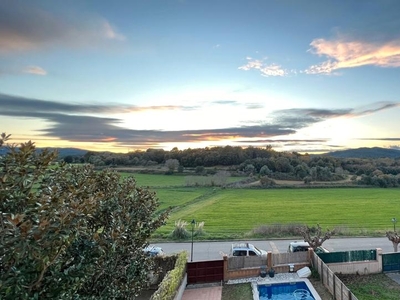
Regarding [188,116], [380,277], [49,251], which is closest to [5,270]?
[49,251]

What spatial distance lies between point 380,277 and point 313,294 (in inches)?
216

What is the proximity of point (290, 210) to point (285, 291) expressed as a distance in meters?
28.4

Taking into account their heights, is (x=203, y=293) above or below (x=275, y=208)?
above

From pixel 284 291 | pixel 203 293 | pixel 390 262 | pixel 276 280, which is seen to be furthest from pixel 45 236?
pixel 390 262

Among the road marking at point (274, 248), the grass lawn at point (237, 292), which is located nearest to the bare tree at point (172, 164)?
the road marking at point (274, 248)

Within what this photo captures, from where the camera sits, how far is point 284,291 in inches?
640

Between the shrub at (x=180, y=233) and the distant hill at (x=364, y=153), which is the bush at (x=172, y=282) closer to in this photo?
the shrub at (x=180, y=233)

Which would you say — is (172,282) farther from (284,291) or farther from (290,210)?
(290,210)

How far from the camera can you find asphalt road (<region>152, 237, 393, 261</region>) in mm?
23062

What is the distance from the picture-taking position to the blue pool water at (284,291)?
613 inches

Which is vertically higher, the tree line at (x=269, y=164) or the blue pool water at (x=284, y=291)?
the tree line at (x=269, y=164)

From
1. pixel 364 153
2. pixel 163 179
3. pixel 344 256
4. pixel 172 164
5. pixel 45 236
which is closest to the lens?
pixel 45 236

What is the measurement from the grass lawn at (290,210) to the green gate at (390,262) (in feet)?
32.4

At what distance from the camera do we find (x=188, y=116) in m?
29.0
